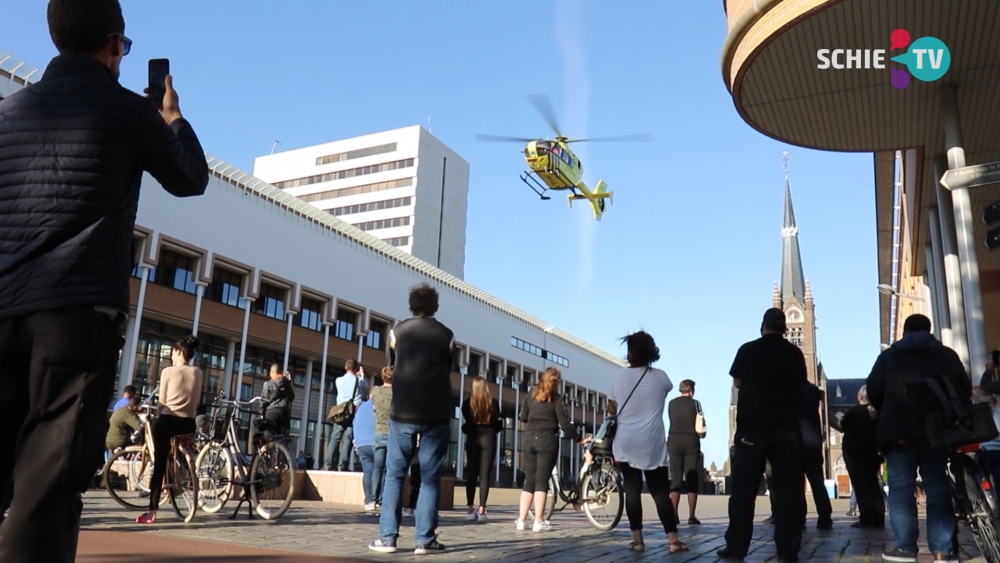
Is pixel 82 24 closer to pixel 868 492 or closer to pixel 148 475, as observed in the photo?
pixel 148 475

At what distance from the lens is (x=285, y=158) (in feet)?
343

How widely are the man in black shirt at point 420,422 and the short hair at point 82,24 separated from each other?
4.41m

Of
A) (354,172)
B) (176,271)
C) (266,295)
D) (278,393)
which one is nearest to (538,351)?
(266,295)

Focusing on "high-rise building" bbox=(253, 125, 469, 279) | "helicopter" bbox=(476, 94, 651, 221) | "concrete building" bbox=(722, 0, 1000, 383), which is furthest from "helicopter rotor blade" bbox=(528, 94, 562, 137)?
"high-rise building" bbox=(253, 125, 469, 279)

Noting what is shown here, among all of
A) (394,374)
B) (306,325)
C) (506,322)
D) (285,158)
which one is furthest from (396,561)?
(285,158)

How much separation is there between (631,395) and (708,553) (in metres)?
1.53

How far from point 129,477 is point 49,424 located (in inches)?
334

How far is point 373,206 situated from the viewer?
3880 inches

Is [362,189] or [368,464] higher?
[362,189]

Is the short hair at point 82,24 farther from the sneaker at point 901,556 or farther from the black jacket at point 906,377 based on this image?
the sneaker at point 901,556

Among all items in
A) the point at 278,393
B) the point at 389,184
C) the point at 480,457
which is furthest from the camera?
the point at 389,184

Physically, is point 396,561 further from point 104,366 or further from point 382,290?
point 382,290

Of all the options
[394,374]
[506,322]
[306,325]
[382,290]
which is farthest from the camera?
[506,322]

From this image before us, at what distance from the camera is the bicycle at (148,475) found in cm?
868
